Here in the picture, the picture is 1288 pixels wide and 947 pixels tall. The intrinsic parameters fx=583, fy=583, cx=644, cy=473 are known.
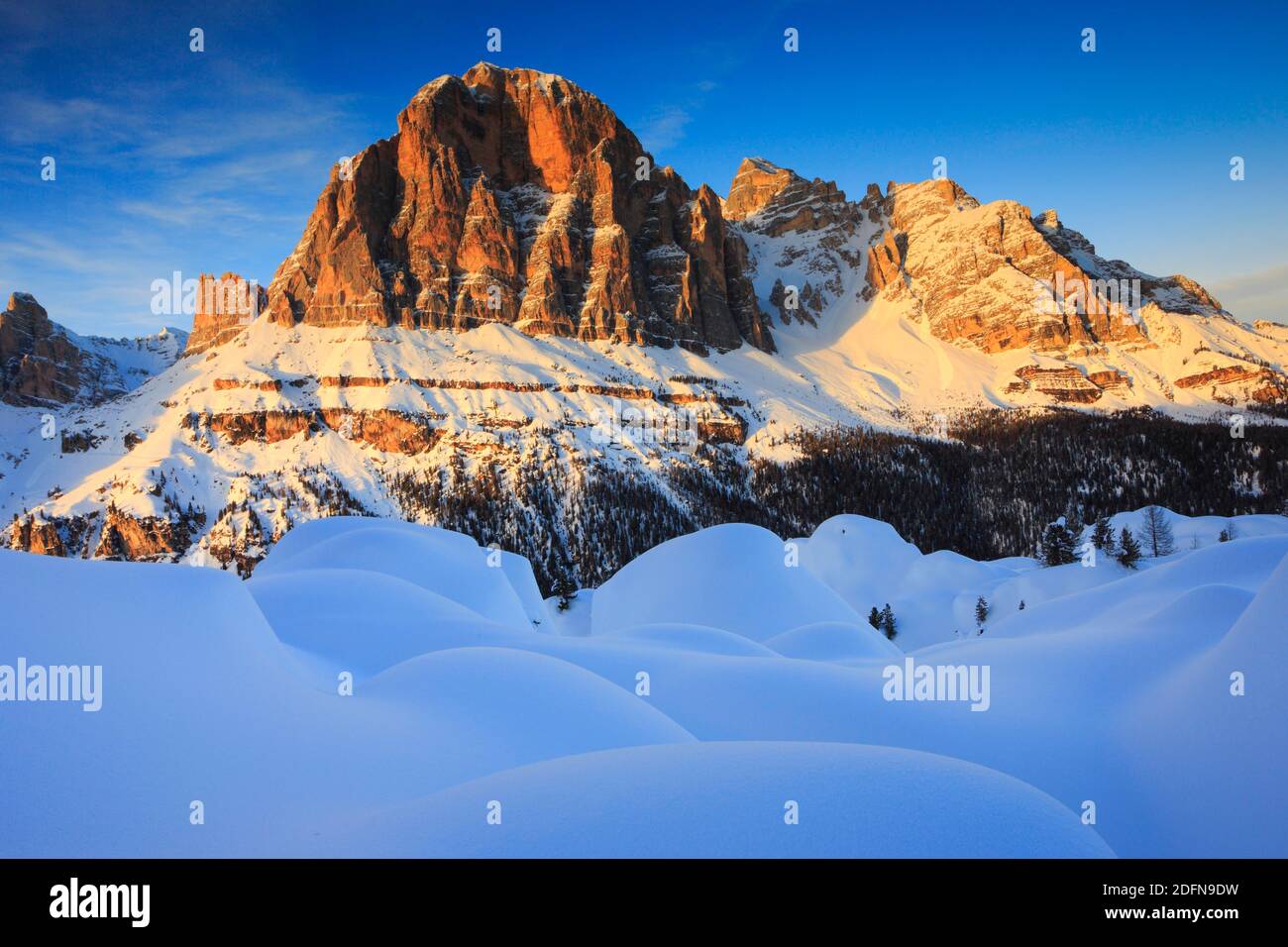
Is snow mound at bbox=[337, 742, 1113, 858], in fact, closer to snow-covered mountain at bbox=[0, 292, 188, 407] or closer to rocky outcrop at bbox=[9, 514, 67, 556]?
rocky outcrop at bbox=[9, 514, 67, 556]

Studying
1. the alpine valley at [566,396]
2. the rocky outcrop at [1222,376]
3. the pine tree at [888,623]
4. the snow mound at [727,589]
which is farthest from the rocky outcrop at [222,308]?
the rocky outcrop at [1222,376]

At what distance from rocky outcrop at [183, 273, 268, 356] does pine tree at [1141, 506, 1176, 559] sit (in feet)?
591

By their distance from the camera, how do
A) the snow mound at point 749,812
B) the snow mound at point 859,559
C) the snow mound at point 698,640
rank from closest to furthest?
the snow mound at point 749,812 → the snow mound at point 698,640 → the snow mound at point 859,559

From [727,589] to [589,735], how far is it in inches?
667

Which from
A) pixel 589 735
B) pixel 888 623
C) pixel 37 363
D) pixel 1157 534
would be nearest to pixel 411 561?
pixel 589 735

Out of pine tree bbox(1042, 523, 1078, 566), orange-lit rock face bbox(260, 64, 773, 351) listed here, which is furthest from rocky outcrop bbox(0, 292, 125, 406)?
pine tree bbox(1042, 523, 1078, 566)

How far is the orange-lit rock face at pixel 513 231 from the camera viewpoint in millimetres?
148250

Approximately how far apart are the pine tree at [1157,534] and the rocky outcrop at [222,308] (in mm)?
180135

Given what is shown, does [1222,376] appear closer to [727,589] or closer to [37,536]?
[727,589]

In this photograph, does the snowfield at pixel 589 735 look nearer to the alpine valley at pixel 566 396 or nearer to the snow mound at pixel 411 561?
the snow mound at pixel 411 561

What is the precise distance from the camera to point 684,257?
170 metres

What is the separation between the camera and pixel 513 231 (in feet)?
505

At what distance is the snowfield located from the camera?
13.1 feet
